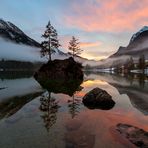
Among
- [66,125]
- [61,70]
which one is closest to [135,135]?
[66,125]

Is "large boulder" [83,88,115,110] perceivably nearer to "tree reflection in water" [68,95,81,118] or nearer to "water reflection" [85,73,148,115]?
"tree reflection in water" [68,95,81,118]

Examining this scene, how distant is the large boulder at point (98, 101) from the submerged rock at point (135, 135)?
9212 millimetres

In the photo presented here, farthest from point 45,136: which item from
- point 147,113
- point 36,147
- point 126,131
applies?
point 147,113

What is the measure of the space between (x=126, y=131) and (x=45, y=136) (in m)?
A: 5.16

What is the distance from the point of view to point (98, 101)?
97.3 ft

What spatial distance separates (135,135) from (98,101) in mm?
12959

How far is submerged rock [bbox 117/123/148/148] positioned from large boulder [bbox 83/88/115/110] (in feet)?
30.2

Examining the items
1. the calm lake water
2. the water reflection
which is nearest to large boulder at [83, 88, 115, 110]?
the calm lake water

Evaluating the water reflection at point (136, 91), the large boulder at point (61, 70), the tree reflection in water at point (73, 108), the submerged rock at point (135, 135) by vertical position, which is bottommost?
the water reflection at point (136, 91)

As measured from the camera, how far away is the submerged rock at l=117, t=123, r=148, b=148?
15508 millimetres

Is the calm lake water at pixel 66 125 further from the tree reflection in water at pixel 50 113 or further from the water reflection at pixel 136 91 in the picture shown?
the water reflection at pixel 136 91

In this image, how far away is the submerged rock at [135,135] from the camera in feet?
50.9

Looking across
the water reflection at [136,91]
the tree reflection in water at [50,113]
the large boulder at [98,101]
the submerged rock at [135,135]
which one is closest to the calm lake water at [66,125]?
the tree reflection in water at [50,113]

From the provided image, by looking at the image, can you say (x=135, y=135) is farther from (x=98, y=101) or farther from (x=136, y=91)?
(x=136, y=91)
